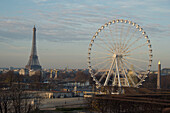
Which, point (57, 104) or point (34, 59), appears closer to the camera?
point (57, 104)

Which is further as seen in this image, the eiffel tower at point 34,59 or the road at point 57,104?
the eiffel tower at point 34,59

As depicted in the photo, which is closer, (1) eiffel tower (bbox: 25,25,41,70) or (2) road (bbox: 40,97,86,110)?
(2) road (bbox: 40,97,86,110)

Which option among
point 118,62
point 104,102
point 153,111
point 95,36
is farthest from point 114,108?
point 95,36

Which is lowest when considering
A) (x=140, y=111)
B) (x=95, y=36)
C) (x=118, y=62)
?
(x=140, y=111)

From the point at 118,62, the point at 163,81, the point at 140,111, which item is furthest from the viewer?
the point at 163,81

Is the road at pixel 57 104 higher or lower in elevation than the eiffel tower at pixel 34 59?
lower

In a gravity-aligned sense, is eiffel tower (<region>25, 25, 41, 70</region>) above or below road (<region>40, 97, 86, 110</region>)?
above

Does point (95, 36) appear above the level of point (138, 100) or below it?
above

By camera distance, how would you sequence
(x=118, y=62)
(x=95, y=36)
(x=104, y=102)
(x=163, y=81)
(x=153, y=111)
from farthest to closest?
(x=163, y=81)
(x=95, y=36)
(x=118, y=62)
(x=104, y=102)
(x=153, y=111)

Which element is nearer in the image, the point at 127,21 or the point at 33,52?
the point at 127,21

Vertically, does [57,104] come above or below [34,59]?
below

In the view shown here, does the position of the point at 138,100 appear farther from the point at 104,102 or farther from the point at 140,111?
the point at 104,102
